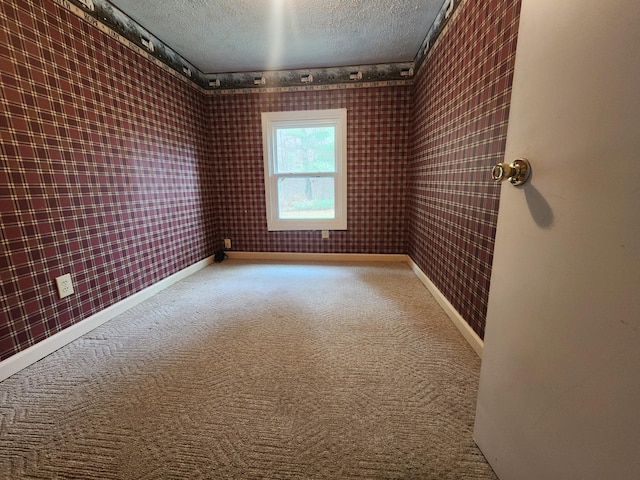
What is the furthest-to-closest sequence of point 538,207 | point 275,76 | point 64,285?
1. point 275,76
2. point 64,285
3. point 538,207

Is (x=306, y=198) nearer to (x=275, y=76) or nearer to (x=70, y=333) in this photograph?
(x=275, y=76)

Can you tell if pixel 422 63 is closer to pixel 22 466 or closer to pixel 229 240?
pixel 229 240

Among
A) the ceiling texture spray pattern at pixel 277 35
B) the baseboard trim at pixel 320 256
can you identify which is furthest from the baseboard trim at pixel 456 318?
the ceiling texture spray pattern at pixel 277 35

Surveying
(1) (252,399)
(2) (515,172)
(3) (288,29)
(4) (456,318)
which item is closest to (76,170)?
(1) (252,399)

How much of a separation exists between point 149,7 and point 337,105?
184 centimetres

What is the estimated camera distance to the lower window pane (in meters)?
3.36

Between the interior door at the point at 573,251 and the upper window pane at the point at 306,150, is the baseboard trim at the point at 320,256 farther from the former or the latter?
the interior door at the point at 573,251

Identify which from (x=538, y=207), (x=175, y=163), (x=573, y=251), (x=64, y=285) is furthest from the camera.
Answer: (x=175, y=163)

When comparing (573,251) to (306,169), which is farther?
(306,169)

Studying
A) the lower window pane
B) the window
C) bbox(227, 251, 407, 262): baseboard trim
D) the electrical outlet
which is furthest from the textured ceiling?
bbox(227, 251, 407, 262): baseboard trim

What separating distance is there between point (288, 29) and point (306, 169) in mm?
1382

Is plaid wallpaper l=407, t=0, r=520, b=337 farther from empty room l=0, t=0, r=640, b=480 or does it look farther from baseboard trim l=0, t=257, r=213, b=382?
baseboard trim l=0, t=257, r=213, b=382

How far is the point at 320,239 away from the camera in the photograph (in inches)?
137

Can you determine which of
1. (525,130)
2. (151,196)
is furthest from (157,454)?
(151,196)
